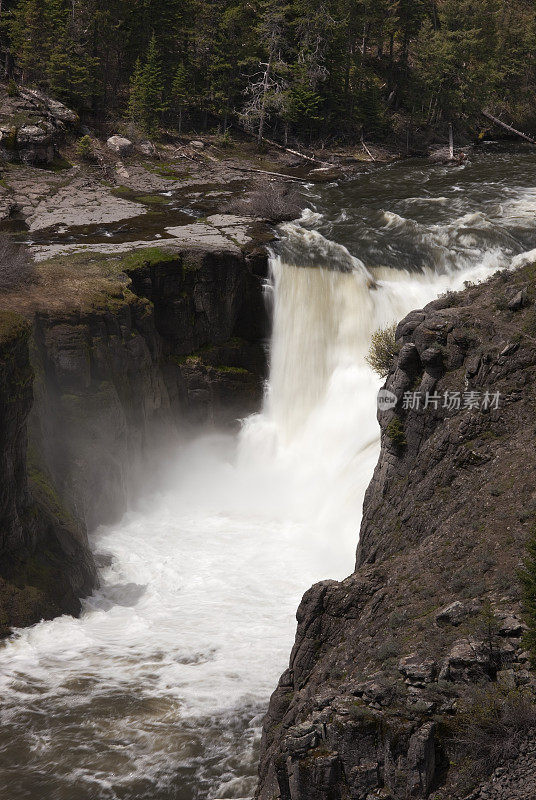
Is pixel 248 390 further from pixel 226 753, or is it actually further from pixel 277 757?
pixel 277 757

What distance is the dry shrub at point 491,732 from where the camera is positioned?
30.5 ft

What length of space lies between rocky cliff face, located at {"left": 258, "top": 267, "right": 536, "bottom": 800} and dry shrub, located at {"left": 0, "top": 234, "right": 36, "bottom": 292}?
48.8 feet

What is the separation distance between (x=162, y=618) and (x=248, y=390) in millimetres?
13676

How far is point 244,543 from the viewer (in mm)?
25984

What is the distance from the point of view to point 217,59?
55.7m

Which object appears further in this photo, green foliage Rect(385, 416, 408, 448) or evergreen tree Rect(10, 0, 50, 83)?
evergreen tree Rect(10, 0, 50, 83)

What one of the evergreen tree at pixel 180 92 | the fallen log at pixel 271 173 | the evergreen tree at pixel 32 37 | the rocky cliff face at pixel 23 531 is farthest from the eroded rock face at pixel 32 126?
the rocky cliff face at pixel 23 531

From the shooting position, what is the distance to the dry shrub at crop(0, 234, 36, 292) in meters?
26.6

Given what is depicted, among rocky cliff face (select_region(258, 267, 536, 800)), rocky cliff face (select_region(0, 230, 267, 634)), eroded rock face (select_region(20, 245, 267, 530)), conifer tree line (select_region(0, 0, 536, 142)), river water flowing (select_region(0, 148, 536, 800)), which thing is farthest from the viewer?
conifer tree line (select_region(0, 0, 536, 142))

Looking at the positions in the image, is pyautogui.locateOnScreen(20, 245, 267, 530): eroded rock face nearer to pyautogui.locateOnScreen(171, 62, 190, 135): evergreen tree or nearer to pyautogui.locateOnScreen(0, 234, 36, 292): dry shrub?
pyautogui.locateOnScreen(0, 234, 36, 292): dry shrub

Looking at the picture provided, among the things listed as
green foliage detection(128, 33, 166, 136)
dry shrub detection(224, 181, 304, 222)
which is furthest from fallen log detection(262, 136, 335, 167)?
dry shrub detection(224, 181, 304, 222)

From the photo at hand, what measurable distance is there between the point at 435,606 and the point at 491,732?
3279mm

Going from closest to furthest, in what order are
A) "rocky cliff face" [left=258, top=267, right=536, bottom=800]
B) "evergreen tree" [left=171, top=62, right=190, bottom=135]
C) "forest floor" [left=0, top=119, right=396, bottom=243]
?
"rocky cliff face" [left=258, top=267, right=536, bottom=800] → "forest floor" [left=0, top=119, right=396, bottom=243] → "evergreen tree" [left=171, top=62, right=190, bottom=135]

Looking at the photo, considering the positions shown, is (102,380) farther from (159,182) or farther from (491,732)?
(159,182)
